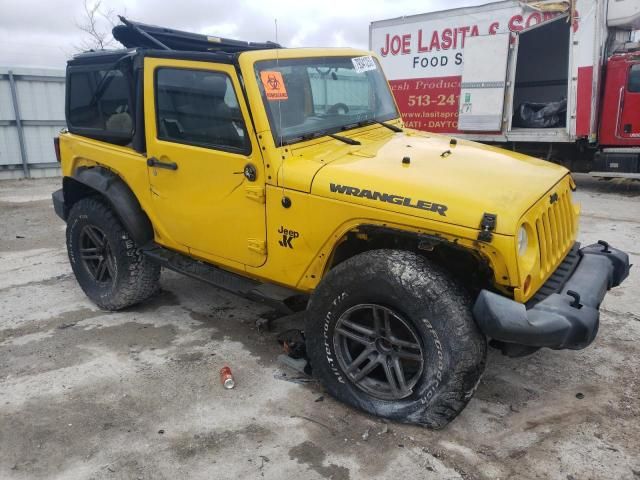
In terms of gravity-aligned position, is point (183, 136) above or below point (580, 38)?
below

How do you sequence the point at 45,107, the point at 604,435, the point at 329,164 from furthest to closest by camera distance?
the point at 45,107 < the point at 329,164 < the point at 604,435

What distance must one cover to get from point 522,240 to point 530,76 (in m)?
10.6

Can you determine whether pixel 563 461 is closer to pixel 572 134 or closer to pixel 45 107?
pixel 572 134

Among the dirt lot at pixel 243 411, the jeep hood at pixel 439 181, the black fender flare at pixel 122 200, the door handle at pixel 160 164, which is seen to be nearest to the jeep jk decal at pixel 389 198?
the jeep hood at pixel 439 181

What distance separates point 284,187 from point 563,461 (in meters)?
2.09

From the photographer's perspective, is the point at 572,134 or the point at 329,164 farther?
the point at 572,134

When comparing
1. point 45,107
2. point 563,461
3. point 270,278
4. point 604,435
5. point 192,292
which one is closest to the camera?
point 563,461

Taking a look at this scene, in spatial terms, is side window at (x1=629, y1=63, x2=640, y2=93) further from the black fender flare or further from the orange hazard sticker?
the black fender flare

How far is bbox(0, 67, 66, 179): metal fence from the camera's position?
12016 mm

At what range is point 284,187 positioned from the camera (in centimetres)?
313

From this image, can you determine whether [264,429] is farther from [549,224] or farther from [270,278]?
[549,224]

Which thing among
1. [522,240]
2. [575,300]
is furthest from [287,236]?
[575,300]

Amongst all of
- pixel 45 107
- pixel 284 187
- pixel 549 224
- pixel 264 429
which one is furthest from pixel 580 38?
pixel 45 107

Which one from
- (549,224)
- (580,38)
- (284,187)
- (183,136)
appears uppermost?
(580,38)
